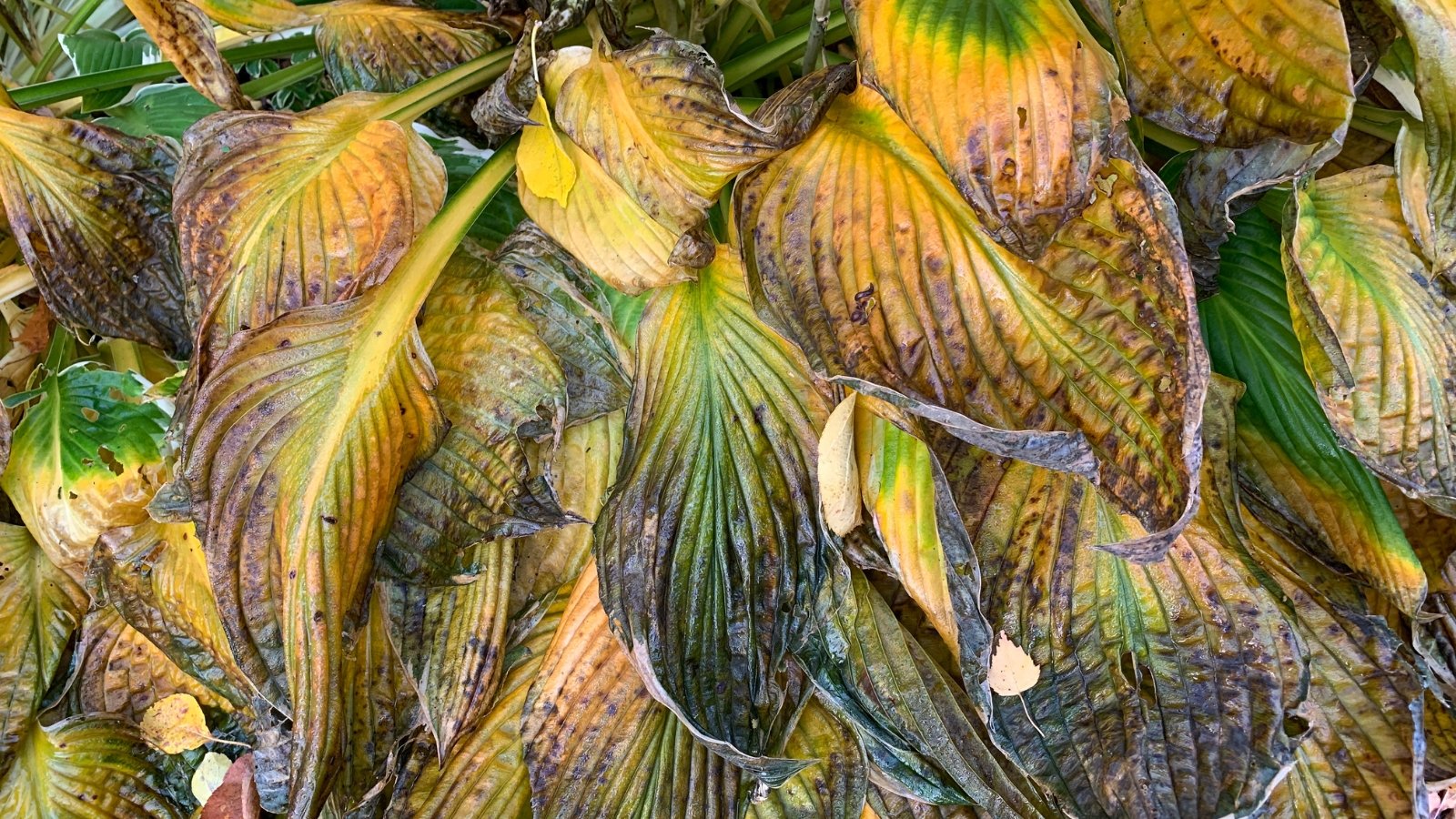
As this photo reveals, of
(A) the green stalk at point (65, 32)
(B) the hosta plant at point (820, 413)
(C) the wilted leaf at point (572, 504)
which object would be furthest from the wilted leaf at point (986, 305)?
(A) the green stalk at point (65, 32)

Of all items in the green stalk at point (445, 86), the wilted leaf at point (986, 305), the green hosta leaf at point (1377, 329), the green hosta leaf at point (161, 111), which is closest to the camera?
the wilted leaf at point (986, 305)

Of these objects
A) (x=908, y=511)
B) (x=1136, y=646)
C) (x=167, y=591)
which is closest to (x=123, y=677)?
(x=167, y=591)

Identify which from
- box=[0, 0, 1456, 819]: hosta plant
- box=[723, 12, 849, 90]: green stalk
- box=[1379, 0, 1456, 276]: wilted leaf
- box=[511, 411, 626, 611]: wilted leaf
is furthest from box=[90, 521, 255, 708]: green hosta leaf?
box=[1379, 0, 1456, 276]: wilted leaf

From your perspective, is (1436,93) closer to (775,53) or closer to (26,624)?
(775,53)

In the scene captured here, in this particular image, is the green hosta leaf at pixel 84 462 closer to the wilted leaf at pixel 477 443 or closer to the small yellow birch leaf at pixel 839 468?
the wilted leaf at pixel 477 443

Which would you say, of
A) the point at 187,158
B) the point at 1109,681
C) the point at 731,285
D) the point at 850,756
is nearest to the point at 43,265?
the point at 187,158

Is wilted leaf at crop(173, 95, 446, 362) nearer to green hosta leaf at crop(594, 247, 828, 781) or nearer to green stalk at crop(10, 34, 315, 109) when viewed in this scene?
green hosta leaf at crop(594, 247, 828, 781)

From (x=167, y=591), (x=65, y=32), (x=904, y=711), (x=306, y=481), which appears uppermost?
(x=65, y=32)
